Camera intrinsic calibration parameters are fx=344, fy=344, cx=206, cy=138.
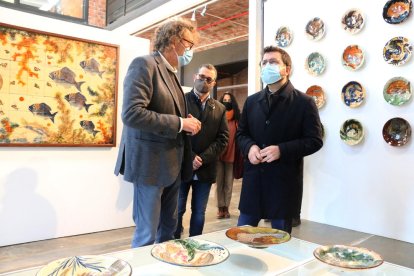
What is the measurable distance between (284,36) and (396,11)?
1.19 m

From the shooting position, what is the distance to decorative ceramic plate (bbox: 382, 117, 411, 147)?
2.95 metres

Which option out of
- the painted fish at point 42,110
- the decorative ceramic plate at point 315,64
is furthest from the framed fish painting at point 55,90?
the decorative ceramic plate at point 315,64

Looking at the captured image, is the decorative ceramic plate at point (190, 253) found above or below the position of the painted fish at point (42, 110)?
below

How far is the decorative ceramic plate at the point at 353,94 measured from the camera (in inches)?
128

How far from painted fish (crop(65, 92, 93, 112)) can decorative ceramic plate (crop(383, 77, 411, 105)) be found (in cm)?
268

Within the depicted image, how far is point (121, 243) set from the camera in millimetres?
2861

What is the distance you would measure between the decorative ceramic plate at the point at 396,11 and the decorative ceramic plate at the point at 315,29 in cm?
63

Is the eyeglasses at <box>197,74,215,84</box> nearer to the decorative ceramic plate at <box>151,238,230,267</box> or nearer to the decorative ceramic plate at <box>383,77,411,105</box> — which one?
the decorative ceramic plate at <box>151,238,230,267</box>

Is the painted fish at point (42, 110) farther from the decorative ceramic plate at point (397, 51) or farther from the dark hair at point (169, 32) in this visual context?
the decorative ceramic plate at point (397, 51)

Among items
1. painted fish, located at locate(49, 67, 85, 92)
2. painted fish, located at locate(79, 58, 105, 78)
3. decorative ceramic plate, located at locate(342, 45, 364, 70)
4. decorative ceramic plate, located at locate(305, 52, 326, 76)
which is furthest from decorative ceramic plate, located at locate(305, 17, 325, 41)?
painted fish, located at locate(49, 67, 85, 92)

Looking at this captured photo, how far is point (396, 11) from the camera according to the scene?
9.94ft

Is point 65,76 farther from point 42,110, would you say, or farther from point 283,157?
point 283,157

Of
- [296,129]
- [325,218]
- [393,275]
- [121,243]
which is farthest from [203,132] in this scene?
[325,218]

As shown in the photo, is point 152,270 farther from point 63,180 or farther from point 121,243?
point 63,180
